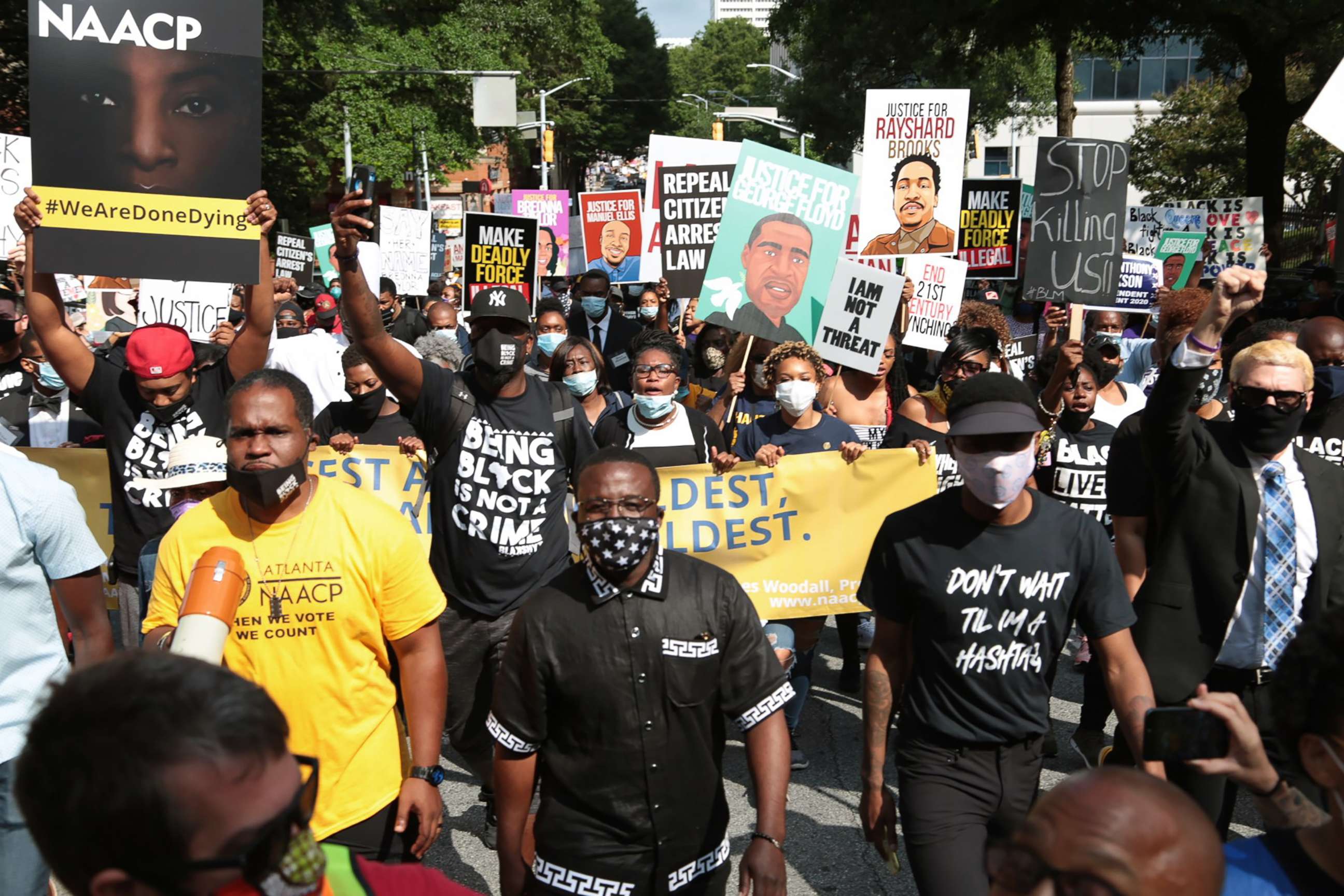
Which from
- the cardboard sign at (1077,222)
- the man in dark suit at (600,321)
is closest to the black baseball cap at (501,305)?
the cardboard sign at (1077,222)

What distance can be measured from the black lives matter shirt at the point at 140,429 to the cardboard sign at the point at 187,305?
4686 mm

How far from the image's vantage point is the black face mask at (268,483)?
3.17 meters

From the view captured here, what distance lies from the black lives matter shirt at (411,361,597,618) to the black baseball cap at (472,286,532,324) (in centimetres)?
94

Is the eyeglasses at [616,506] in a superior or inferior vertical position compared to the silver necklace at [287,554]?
superior

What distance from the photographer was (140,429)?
193 inches

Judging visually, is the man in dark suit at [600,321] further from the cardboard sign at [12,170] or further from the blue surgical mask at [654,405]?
the cardboard sign at [12,170]

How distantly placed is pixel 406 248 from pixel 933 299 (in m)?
9.23

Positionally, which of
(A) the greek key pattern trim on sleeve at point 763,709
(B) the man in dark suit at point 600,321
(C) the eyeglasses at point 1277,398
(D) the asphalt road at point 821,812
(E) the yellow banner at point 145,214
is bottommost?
(D) the asphalt road at point 821,812

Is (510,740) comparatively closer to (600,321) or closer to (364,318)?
(364,318)

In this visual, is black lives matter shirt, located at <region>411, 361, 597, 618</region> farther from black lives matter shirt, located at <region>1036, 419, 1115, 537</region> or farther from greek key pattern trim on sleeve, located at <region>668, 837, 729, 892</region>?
black lives matter shirt, located at <region>1036, 419, 1115, 537</region>

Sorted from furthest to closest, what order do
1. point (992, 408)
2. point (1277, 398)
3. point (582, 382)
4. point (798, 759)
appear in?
1. point (582, 382)
2. point (798, 759)
3. point (1277, 398)
4. point (992, 408)

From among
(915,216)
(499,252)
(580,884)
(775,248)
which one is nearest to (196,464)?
(580,884)

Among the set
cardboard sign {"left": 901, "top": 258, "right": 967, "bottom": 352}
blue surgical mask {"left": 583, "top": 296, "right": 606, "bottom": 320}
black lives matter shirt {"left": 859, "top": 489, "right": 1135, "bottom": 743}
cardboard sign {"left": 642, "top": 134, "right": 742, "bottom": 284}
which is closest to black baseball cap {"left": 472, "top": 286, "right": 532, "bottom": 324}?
black lives matter shirt {"left": 859, "top": 489, "right": 1135, "bottom": 743}

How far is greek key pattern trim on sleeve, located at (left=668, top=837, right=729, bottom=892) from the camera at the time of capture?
311cm
